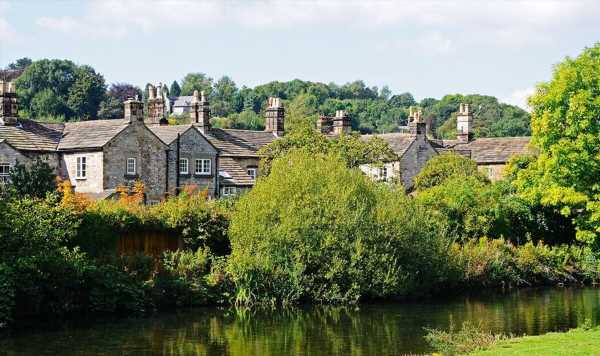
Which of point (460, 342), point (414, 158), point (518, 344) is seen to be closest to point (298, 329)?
point (460, 342)

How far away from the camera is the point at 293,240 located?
40.8 m

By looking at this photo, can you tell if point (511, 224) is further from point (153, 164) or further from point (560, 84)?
point (153, 164)

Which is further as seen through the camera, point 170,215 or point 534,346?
point 170,215

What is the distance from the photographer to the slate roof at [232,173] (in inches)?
2680

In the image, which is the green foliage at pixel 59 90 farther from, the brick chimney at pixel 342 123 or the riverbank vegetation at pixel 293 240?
the riverbank vegetation at pixel 293 240

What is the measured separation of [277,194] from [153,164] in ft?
77.0

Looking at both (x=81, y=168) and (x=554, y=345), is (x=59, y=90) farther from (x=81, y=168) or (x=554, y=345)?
(x=554, y=345)

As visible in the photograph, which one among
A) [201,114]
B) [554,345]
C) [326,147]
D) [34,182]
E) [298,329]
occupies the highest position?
[201,114]

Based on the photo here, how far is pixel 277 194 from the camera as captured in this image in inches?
1644

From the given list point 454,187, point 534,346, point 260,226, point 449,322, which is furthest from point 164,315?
point 454,187

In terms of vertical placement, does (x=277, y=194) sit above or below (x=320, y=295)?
above

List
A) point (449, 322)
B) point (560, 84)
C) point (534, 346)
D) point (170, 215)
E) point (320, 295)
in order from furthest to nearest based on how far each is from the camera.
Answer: point (560, 84)
point (170, 215)
point (320, 295)
point (449, 322)
point (534, 346)

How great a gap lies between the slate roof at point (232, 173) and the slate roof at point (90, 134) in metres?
8.78

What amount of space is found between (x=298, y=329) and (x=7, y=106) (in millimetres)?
34546
